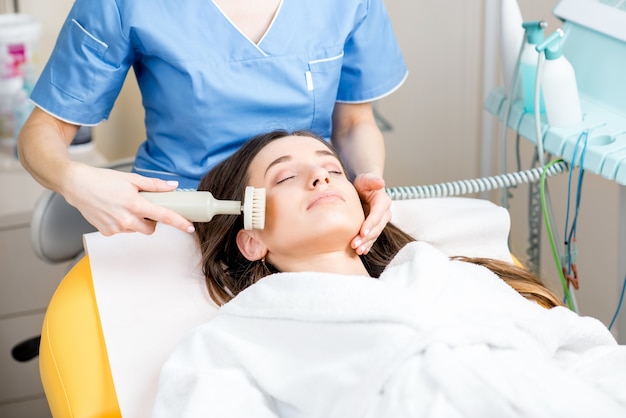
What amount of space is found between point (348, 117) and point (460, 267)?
0.56 meters

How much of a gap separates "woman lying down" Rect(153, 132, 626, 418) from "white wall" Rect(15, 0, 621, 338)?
38.0 inches

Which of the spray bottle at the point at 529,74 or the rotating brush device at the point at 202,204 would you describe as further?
the spray bottle at the point at 529,74

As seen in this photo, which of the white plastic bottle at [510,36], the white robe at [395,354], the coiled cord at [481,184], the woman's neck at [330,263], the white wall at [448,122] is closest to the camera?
the white robe at [395,354]

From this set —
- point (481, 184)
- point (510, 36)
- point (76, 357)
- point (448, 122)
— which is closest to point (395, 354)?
point (76, 357)

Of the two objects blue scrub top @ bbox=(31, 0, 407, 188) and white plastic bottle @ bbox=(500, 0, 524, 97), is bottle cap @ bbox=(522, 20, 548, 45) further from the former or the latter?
blue scrub top @ bbox=(31, 0, 407, 188)

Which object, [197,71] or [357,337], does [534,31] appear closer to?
[197,71]

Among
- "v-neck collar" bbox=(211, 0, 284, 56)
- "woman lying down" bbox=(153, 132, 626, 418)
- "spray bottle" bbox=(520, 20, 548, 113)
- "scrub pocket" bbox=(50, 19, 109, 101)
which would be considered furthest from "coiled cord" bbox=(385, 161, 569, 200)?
"scrub pocket" bbox=(50, 19, 109, 101)

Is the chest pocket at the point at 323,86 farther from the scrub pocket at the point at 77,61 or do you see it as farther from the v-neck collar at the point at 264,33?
the scrub pocket at the point at 77,61

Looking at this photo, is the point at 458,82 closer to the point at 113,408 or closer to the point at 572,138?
the point at 572,138

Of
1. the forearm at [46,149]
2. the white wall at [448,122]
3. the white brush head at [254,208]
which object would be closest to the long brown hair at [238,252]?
the white brush head at [254,208]

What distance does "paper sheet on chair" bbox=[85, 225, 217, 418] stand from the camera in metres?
1.38

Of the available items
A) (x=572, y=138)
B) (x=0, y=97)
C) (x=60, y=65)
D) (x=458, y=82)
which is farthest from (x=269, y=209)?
(x=458, y=82)

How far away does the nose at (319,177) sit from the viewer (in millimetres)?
1459

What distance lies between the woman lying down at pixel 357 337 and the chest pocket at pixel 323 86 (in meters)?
0.22
